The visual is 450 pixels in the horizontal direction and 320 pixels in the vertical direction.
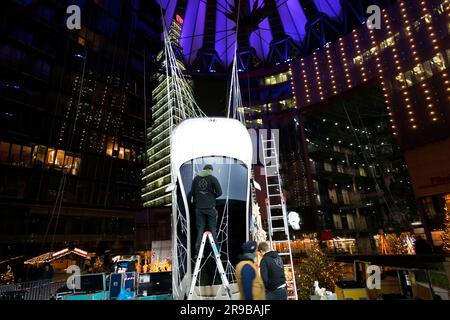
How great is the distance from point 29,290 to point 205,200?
7.59m

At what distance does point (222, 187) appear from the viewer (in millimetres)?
5387

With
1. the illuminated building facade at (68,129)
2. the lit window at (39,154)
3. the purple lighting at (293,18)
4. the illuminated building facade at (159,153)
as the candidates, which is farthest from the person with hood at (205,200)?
the illuminated building facade at (159,153)

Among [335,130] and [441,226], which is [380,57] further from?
[335,130]

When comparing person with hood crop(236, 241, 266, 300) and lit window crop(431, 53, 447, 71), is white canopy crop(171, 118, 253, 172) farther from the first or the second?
lit window crop(431, 53, 447, 71)

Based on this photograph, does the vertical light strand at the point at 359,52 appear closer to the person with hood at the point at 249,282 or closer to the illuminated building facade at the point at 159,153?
the person with hood at the point at 249,282

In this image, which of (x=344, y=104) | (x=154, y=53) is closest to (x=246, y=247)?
(x=344, y=104)

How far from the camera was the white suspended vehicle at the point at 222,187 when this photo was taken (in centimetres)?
520

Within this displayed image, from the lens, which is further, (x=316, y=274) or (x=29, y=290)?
(x=29, y=290)

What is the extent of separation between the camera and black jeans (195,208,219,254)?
4934 millimetres

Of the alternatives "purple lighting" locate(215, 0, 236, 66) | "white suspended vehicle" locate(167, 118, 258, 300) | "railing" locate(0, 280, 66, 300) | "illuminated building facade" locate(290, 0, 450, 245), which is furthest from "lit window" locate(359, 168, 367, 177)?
"railing" locate(0, 280, 66, 300)

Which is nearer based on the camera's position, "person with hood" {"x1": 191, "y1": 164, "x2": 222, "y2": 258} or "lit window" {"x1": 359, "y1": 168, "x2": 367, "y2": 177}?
"person with hood" {"x1": 191, "y1": 164, "x2": 222, "y2": 258}

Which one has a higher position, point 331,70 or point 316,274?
point 331,70

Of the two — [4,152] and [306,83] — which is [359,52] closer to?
[306,83]

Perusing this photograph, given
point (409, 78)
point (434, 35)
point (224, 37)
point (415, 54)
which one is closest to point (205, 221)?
point (409, 78)
